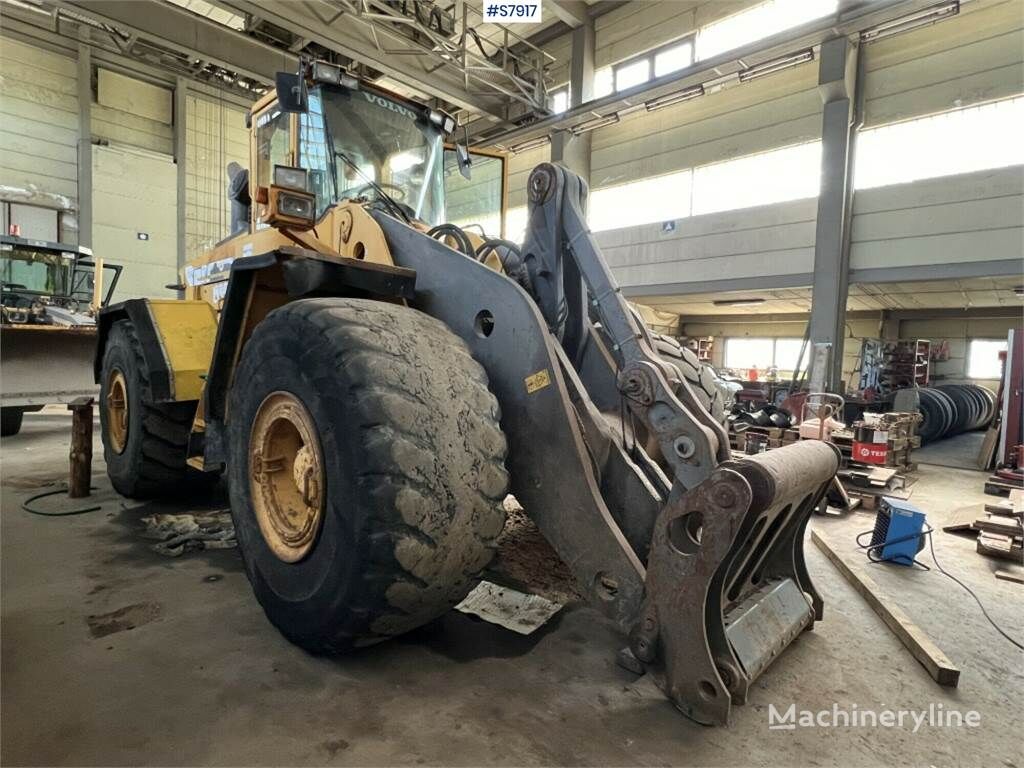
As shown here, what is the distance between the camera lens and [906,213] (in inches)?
432

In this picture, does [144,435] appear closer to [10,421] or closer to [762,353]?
[10,421]

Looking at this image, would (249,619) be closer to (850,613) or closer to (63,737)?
(63,737)

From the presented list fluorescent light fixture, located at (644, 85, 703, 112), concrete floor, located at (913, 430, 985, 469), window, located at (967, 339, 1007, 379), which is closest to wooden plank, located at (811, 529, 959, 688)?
concrete floor, located at (913, 430, 985, 469)

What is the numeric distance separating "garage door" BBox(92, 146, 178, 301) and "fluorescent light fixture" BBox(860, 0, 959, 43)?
17.6 metres

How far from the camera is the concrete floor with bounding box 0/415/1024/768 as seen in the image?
1796mm

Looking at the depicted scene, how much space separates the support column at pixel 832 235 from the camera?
442 inches

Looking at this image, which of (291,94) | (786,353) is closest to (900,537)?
(291,94)

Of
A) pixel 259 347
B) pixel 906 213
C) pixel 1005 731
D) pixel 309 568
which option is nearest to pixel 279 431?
pixel 259 347

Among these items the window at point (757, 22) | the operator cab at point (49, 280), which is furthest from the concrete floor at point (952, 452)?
the operator cab at point (49, 280)

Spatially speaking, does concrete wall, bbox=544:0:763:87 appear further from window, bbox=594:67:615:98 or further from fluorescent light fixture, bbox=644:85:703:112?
fluorescent light fixture, bbox=644:85:703:112

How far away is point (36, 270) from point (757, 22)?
14.7 m

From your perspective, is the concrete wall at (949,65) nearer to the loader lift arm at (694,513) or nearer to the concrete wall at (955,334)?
the concrete wall at (955,334)

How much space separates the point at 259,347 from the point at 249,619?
→ 1290 millimetres

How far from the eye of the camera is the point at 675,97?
11930mm
